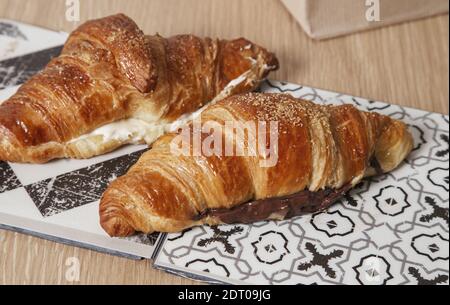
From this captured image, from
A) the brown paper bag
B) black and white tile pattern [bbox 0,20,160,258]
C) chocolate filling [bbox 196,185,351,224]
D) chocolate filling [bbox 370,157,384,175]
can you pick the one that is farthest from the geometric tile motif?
the brown paper bag

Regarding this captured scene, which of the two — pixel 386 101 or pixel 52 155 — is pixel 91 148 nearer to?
pixel 52 155

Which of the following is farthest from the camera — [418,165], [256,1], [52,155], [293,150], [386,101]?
[256,1]

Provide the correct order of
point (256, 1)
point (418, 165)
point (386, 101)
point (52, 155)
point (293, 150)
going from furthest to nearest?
1. point (256, 1)
2. point (386, 101)
3. point (418, 165)
4. point (52, 155)
5. point (293, 150)

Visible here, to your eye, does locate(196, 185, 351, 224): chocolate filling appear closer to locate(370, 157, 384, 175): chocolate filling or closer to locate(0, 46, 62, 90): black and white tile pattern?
locate(370, 157, 384, 175): chocolate filling

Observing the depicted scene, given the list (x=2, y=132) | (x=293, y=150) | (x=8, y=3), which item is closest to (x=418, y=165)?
(x=293, y=150)

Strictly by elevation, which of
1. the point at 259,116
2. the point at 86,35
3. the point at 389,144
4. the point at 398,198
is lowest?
the point at 398,198

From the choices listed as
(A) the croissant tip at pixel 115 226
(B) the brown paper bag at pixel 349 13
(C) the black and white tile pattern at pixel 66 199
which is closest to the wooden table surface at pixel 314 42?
(B) the brown paper bag at pixel 349 13

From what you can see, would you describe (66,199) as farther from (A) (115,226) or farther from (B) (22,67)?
(B) (22,67)
